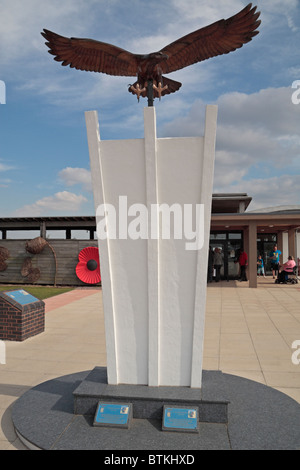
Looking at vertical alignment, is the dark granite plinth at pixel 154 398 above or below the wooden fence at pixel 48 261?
below

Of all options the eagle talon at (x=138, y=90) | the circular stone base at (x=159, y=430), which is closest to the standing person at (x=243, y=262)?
the circular stone base at (x=159, y=430)

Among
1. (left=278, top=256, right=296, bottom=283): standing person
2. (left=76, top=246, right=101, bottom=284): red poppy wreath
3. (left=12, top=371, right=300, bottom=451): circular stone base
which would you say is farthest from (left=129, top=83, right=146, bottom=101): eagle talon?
(left=278, top=256, right=296, bottom=283): standing person

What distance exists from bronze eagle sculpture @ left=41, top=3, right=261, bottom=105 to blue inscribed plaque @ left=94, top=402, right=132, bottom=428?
3636 millimetres

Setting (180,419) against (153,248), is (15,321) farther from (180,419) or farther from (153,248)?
(180,419)

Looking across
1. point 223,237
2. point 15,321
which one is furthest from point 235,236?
point 15,321

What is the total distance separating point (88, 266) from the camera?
17.0 m

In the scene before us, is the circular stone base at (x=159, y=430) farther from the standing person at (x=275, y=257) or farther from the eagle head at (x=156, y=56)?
the standing person at (x=275, y=257)

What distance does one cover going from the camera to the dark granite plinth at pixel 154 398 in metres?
4.12

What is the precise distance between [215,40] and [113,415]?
4300 mm

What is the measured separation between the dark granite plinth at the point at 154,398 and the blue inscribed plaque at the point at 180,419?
8cm

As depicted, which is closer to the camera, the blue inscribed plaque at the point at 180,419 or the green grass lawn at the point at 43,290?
the blue inscribed plaque at the point at 180,419

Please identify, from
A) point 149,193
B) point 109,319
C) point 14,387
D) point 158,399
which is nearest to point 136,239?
point 149,193

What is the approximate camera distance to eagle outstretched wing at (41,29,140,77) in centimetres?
424
